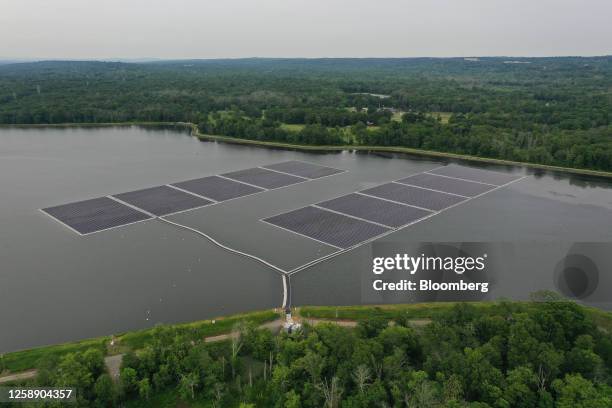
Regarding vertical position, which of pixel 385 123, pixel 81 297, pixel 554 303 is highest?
pixel 385 123

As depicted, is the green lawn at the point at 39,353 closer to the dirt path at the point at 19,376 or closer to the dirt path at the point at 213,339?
the dirt path at the point at 19,376

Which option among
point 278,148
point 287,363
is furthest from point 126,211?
point 278,148

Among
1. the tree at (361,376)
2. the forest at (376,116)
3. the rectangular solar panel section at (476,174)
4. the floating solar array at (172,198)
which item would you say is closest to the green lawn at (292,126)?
the forest at (376,116)

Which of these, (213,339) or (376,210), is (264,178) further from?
(213,339)

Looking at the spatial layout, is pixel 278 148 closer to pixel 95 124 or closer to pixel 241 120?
pixel 241 120

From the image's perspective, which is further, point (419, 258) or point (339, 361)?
point (419, 258)

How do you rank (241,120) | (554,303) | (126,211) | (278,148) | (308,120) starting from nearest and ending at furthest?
(554,303)
(126,211)
(278,148)
(241,120)
(308,120)

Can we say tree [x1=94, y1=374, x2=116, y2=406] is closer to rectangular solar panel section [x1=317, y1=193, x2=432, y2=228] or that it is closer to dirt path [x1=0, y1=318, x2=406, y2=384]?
dirt path [x1=0, y1=318, x2=406, y2=384]
